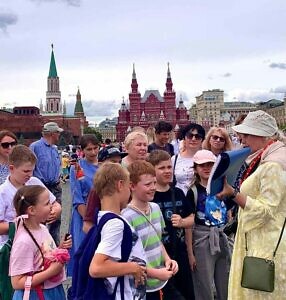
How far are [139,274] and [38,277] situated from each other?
0.68 meters

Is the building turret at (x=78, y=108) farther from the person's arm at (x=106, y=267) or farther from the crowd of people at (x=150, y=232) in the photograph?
the person's arm at (x=106, y=267)

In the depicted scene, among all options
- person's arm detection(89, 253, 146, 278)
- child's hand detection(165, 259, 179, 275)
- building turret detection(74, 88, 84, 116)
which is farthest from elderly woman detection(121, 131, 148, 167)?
building turret detection(74, 88, 84, 116)

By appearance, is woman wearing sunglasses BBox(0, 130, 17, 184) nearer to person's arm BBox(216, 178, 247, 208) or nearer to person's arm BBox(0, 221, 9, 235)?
person's arm BBox(0, 221, 9, 235)

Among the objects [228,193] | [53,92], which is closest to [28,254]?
[228,193]

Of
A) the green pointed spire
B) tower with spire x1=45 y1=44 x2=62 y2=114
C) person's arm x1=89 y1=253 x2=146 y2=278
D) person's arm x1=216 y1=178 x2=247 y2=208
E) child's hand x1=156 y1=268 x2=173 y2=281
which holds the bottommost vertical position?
child's hand x1=156 y1=268 x2=173 y2=281

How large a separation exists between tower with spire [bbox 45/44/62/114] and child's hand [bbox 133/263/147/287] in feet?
404

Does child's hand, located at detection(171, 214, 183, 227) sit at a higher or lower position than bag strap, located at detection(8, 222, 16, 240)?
higher

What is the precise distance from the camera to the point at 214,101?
18550 centimetres

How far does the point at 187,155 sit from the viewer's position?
5.25m

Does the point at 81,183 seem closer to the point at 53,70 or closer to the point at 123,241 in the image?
→ the point at 123,241

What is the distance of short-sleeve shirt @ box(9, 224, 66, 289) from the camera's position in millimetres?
3201

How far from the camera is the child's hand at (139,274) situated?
2.88m

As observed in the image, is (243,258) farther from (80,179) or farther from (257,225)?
(80,179)

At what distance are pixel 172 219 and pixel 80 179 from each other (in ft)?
4.42
